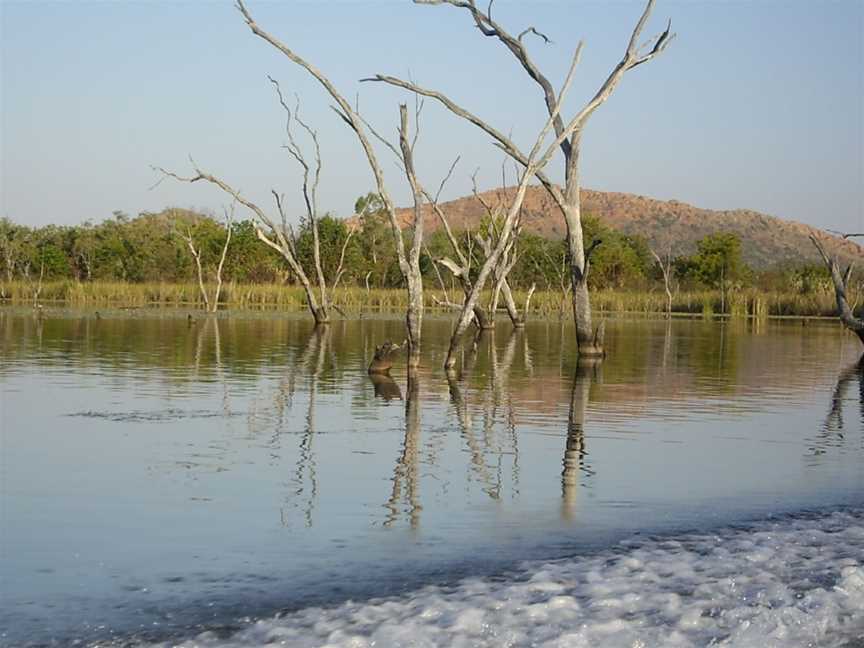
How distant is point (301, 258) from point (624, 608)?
5167 cm

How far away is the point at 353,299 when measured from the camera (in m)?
46.7

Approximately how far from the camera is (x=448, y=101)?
18922mm

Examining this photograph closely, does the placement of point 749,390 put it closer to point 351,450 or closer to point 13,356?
point 351,450

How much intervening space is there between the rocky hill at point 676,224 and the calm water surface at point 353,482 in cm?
11237

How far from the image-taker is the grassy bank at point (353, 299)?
43844mm

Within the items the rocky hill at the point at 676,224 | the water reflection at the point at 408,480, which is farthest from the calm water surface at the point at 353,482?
the rocky hill at the point at 676,224

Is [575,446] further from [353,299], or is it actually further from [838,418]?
[353,299]

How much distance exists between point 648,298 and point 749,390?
120 feet

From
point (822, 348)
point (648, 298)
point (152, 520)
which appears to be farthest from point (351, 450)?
point (648, 298)

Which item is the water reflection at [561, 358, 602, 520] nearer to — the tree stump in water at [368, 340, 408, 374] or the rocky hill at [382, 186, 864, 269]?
the tree stump in water at [368, 340, 408, 374]

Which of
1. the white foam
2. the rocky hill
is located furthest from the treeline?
the rocky hill

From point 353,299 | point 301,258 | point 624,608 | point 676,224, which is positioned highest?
point 676,224

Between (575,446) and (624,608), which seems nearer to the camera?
(624,608)

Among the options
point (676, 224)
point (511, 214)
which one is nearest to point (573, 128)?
point (511, 214)
